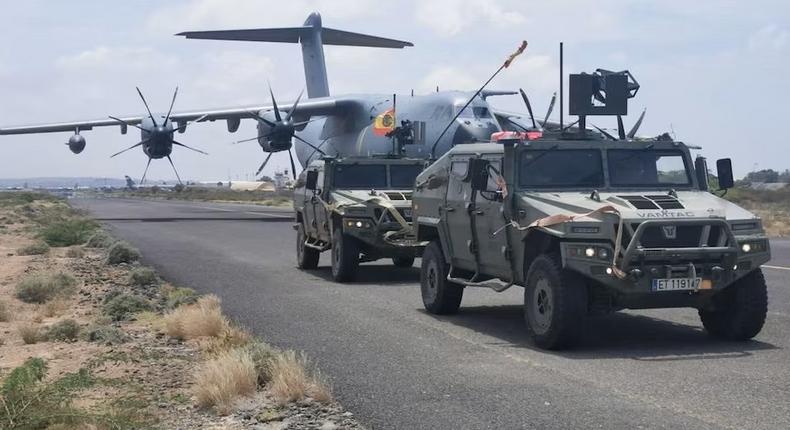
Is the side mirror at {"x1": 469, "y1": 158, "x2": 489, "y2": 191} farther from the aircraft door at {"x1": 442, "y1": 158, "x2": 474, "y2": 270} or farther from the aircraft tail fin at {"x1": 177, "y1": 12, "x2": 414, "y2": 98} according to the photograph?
the aircraft tail fin at {"x1": 177, "y1": 12, "x2": 414, "y2": 98}

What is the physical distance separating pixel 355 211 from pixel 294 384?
8723 millimetres

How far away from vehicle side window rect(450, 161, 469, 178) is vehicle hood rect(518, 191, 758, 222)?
1404 mm

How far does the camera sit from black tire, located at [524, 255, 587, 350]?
9406mm

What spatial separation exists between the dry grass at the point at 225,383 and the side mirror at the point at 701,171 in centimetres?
526

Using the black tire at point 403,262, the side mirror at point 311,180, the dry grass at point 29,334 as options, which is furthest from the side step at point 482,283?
the black tire at point 403,262

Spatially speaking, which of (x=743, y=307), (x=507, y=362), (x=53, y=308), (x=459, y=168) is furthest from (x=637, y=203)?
(x=53, y=308)

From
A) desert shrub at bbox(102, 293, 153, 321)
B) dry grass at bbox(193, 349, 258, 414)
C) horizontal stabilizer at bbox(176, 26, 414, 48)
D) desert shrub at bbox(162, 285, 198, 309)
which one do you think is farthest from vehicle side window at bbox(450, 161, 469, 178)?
horizontal stabilizer at bbox(176, 26, 414, 48)

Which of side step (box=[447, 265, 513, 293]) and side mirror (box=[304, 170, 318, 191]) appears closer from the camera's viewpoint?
side step (box=[447, 265, 513, 293])

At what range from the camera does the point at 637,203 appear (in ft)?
31.9

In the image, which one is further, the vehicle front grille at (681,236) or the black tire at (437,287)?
the black tire at (437,287)

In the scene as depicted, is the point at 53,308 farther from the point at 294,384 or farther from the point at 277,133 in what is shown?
the point at 277,133

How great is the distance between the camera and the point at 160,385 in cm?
852

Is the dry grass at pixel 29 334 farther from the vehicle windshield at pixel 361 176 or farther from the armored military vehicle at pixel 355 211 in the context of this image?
the vehicle windshield at pixel 361 176

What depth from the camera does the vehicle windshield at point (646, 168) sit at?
1069 cm
